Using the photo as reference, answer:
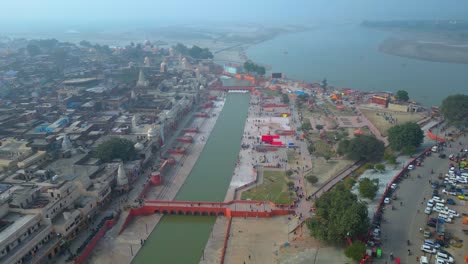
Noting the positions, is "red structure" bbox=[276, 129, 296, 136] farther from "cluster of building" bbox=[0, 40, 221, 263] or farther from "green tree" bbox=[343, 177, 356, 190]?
"green tree" bbox=[343, 177, 356, 190]

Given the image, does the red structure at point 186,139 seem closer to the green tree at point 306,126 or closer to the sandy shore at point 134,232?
the sandy shore at point 134,232

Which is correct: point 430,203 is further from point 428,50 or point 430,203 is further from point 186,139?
point 428,50

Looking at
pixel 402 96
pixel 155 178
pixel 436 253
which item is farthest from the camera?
pixel 402 96

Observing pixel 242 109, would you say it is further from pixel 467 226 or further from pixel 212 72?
pixel 467 226

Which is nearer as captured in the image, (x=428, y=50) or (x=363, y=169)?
(x=363, y=169)

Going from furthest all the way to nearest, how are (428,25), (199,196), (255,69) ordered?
(428,25) < (255,69) < (199,196)

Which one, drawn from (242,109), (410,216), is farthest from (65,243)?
(242,109)

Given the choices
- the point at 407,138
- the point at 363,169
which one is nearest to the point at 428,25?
the point at 407,138
